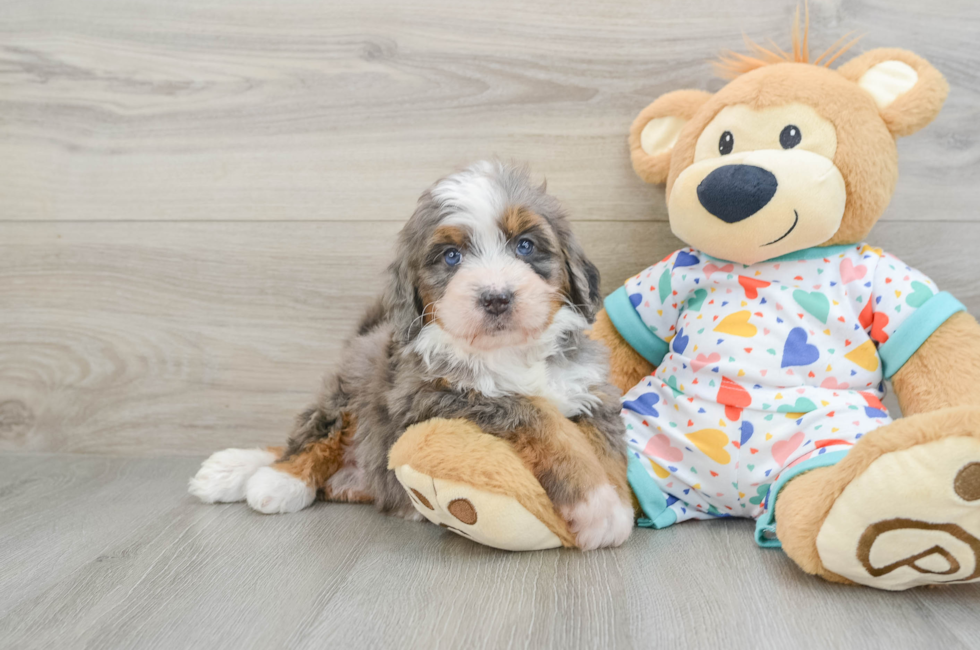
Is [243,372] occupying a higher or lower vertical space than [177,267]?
lower

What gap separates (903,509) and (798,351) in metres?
0.44

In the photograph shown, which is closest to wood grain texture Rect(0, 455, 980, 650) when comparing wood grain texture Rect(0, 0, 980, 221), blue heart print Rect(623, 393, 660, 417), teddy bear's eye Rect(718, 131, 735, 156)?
blue heart print Rect(623, 393, 660, 417)

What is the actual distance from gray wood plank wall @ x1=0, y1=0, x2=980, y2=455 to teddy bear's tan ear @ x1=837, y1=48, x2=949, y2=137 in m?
0.30

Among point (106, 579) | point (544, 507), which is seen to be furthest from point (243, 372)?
point (544, 507)

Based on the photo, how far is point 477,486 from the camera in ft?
3.90

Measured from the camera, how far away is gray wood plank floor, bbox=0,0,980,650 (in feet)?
5.55

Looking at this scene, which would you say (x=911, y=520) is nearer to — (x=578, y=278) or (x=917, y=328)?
(x=917, y=328)

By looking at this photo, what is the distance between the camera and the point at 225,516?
5.11ft

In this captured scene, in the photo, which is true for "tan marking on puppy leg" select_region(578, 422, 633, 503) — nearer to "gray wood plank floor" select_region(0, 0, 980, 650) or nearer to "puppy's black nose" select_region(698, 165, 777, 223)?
"gray wood plank floor" select_region(0, 0, 980, 650)

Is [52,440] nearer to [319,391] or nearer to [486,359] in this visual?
[319,391]

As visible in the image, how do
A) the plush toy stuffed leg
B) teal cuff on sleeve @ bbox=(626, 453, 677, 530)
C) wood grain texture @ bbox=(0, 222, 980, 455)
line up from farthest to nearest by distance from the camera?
wood grain texture @ bbox=(0, 222, 980, 455) < teal cuff on sleeve @ bbox=(626, 453, 677, 530) < the plush toy stuffed leg

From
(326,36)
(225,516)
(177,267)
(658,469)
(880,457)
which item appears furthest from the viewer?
(177,267)

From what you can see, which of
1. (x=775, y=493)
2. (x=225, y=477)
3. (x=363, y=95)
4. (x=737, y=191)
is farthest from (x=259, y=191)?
(x=775, y=493)

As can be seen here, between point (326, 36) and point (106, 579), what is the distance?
4.67 ft
